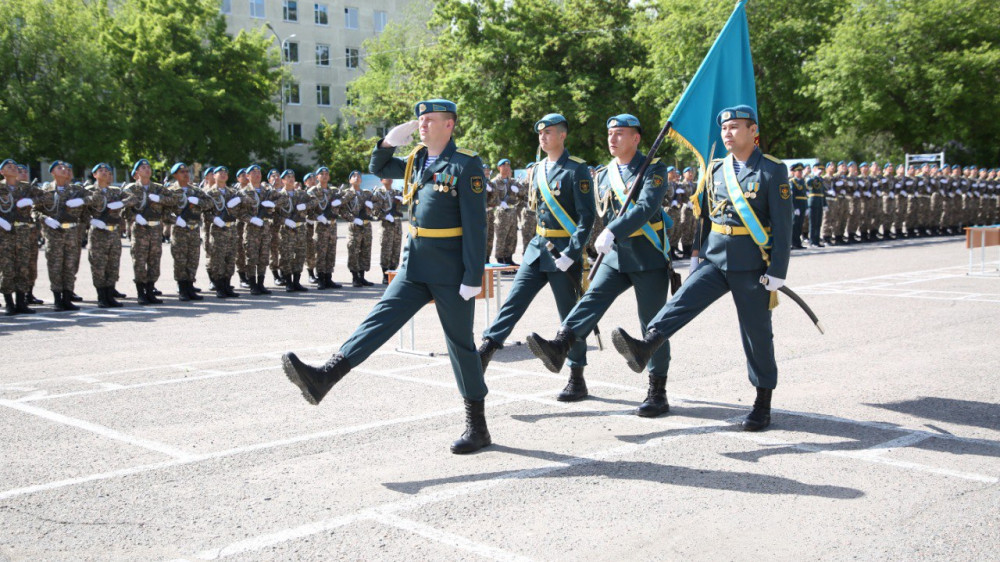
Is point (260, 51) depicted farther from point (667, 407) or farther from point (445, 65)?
point (667, 407)

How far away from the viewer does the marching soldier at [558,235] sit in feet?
22.8

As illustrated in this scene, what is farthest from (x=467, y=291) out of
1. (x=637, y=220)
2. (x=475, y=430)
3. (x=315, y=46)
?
(x=315, y=46)

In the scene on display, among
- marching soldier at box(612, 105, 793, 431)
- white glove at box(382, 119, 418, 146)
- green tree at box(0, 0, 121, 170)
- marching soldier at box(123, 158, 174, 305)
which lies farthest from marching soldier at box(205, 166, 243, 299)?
green tree at box(0, 0, 121, 170)

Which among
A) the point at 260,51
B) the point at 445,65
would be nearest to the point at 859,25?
the point at 445,65

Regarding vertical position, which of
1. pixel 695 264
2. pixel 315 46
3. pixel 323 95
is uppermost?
pixel 315 46

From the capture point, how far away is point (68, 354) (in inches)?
372

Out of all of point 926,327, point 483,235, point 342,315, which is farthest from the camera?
point 342,315

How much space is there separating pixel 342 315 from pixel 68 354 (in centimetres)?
367

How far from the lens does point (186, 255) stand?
46.8 feet

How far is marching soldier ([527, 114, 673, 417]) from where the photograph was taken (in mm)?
6445

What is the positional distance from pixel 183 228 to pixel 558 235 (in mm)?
8921

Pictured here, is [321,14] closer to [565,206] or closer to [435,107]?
[565,206]

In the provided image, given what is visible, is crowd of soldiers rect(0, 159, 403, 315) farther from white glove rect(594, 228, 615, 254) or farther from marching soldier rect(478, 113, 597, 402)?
white glove rect(594, 228, 615, 254)

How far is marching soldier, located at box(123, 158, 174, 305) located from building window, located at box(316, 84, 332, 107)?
187 feet
